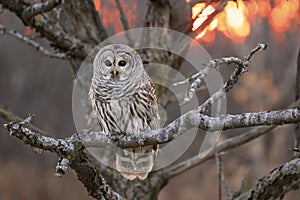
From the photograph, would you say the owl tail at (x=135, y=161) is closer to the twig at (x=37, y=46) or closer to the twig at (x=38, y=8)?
the twig at (x=37, y=46)

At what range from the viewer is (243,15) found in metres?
7.42

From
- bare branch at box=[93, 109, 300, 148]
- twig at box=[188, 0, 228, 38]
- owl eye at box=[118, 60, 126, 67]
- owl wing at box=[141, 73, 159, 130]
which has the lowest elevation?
bare branch at box=[93, 109, 300, 148]

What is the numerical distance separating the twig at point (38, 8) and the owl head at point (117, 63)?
58 cm

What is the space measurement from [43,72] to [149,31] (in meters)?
11.5

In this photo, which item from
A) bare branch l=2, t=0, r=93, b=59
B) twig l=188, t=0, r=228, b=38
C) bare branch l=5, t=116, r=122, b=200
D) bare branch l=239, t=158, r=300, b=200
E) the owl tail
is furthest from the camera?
the owl tail

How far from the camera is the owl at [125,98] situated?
14.3 ft

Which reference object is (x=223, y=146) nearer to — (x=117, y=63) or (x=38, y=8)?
(x=117, y=63)

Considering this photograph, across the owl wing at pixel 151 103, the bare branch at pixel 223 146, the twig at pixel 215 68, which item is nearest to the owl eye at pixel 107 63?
the owl wing at pixel 151 103

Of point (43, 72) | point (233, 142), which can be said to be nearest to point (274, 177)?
point (233, 142)

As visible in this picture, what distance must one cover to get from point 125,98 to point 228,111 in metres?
10.1

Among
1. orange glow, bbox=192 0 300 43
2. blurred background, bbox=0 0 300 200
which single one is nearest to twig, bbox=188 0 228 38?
orange glow, bbox=192 0 300 43

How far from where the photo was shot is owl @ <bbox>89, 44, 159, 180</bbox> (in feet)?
14.3

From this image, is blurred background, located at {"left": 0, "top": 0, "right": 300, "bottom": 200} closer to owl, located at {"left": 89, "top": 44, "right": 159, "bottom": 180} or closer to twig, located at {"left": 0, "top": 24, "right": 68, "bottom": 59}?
twig, located at {"left": 0, "top": 24, "right": 68, "bottom": 59}

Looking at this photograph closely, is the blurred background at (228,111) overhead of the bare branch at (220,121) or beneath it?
overhead
